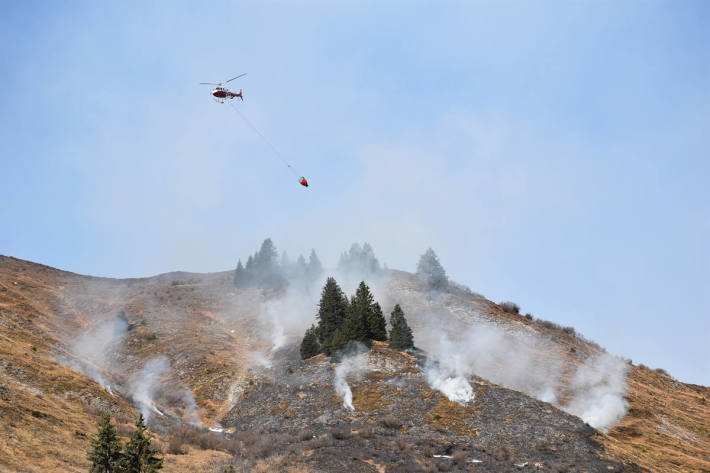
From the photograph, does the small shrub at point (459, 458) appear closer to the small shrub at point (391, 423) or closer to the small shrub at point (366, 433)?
the small shrub at point (391, 423)

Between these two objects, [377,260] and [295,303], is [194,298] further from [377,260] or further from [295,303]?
[377,260]

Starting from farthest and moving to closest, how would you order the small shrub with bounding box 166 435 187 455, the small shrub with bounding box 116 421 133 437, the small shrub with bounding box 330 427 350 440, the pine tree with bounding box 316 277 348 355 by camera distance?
the pine tree with bounding box 316 277 348 355 → the small shrub with bounding box 330 427 350 440 → the small shrub with bounding box 166 435 187 455 → the small shrub with bounding box 116 421 133 437

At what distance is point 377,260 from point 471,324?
44.5 metres

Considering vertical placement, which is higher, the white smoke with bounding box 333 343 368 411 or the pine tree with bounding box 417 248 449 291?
the pine tree with bounding box 417 248 449 291

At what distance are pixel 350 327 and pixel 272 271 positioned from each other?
70.9 metres

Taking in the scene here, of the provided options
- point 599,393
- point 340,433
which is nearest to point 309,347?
point 340,433

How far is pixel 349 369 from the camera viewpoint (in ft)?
211

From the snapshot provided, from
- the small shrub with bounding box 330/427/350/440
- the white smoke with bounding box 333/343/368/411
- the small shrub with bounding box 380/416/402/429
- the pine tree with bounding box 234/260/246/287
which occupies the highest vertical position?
the pine tree with bounding box 234/260/246/287

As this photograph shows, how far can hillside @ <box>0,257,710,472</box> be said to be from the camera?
1634 inches

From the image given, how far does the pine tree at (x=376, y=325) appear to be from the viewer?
7462 cm

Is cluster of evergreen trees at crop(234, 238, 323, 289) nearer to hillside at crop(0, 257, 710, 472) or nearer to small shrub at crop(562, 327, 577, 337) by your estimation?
hillside at crop(0, 257, 710, 472)

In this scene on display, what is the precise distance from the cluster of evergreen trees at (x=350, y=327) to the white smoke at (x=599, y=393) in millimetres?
23588

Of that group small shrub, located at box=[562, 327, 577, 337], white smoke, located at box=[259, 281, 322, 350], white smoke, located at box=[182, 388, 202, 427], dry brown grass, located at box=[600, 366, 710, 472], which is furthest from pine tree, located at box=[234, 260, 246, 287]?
dry brown grass, located at box=[600, 366, 710, 472]

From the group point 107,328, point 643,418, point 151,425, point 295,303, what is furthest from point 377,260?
point 151,425
